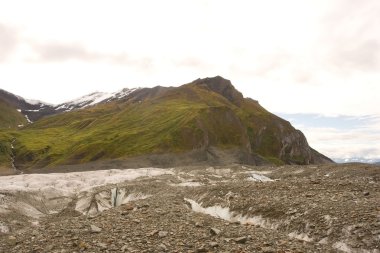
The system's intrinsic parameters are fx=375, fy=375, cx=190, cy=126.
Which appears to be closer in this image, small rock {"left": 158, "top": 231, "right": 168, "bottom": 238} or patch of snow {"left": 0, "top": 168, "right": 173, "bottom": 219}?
small rock {"left": 158, "top": 231, "right": 168, "bottom": 238}

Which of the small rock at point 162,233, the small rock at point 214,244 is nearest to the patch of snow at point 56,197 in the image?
the small rock at point 162,233

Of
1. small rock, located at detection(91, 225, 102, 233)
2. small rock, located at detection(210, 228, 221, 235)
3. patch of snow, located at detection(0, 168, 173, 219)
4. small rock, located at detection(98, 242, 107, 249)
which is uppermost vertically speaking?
small rock, located at detection(210, 228, 221, 235)

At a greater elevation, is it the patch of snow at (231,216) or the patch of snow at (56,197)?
the patch of snow at (231,216)

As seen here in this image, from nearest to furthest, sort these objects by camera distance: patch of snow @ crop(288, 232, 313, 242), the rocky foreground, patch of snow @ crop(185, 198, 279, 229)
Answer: the rocky foreground → patch of snow @ crop(288, 232, 313, 242) → patch of snow @ crop(185, 198, 279, 229)

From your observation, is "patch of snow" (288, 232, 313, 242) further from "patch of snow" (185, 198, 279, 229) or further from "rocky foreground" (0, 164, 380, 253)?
"patch of snow" (185, 198, 279, 229)

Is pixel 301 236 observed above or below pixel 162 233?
below

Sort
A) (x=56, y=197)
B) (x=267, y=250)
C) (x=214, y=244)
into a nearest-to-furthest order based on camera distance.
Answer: (x=267, y=250)
(x=214, y=244)
(x=56, y=197)

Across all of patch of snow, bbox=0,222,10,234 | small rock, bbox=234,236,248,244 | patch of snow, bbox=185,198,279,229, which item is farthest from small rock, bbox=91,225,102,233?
patch of snow, bbox=0,222,10,234

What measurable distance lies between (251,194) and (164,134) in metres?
158

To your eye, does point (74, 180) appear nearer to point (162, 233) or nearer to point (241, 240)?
point (162, 233)

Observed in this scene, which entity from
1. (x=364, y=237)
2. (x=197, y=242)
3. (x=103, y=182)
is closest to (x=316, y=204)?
(x=364, y=237)

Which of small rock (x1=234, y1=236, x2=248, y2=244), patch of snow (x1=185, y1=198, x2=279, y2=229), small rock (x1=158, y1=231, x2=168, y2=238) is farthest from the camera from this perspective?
patch of snow (x1=185, y1=198, x2=279, y2=229)

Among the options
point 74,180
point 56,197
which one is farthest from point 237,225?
point 74,180

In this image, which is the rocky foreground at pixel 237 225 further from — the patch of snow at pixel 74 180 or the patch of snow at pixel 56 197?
the patch of snow at pixel 74 180
